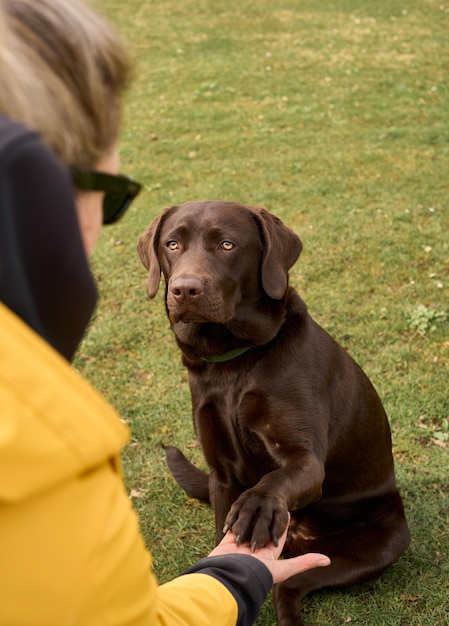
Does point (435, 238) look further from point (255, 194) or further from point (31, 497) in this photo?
point (31, 497)

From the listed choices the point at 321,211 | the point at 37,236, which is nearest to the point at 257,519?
the point at 37,236

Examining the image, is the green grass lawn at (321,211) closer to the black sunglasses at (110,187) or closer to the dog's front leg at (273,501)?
the black sunglasses at (110,187)

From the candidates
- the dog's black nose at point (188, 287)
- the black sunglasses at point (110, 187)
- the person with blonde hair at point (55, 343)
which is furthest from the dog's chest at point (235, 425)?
the person with blonde hair at point (55, 343)

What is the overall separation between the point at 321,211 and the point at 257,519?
467 cm

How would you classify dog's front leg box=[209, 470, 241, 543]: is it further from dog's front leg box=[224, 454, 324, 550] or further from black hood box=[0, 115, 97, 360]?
black hood box=[0, 115, 97, 360]

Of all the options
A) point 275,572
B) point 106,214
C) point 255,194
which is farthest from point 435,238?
point 106,214

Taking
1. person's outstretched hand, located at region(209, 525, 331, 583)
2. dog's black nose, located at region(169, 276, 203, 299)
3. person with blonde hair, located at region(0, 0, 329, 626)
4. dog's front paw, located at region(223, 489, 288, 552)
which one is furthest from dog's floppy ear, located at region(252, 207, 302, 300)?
person with blonde hair, located at region(0, 0, 329, 626)

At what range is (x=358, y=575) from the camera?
3.31m

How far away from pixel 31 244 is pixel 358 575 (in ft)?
8.58

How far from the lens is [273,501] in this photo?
9.07 feet

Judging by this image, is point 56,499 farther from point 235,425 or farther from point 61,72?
point 235,425

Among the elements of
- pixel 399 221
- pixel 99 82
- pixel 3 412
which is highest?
pixel 99 82

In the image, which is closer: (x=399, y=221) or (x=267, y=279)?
(x=267, y=279)

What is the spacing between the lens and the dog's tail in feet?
12.8
